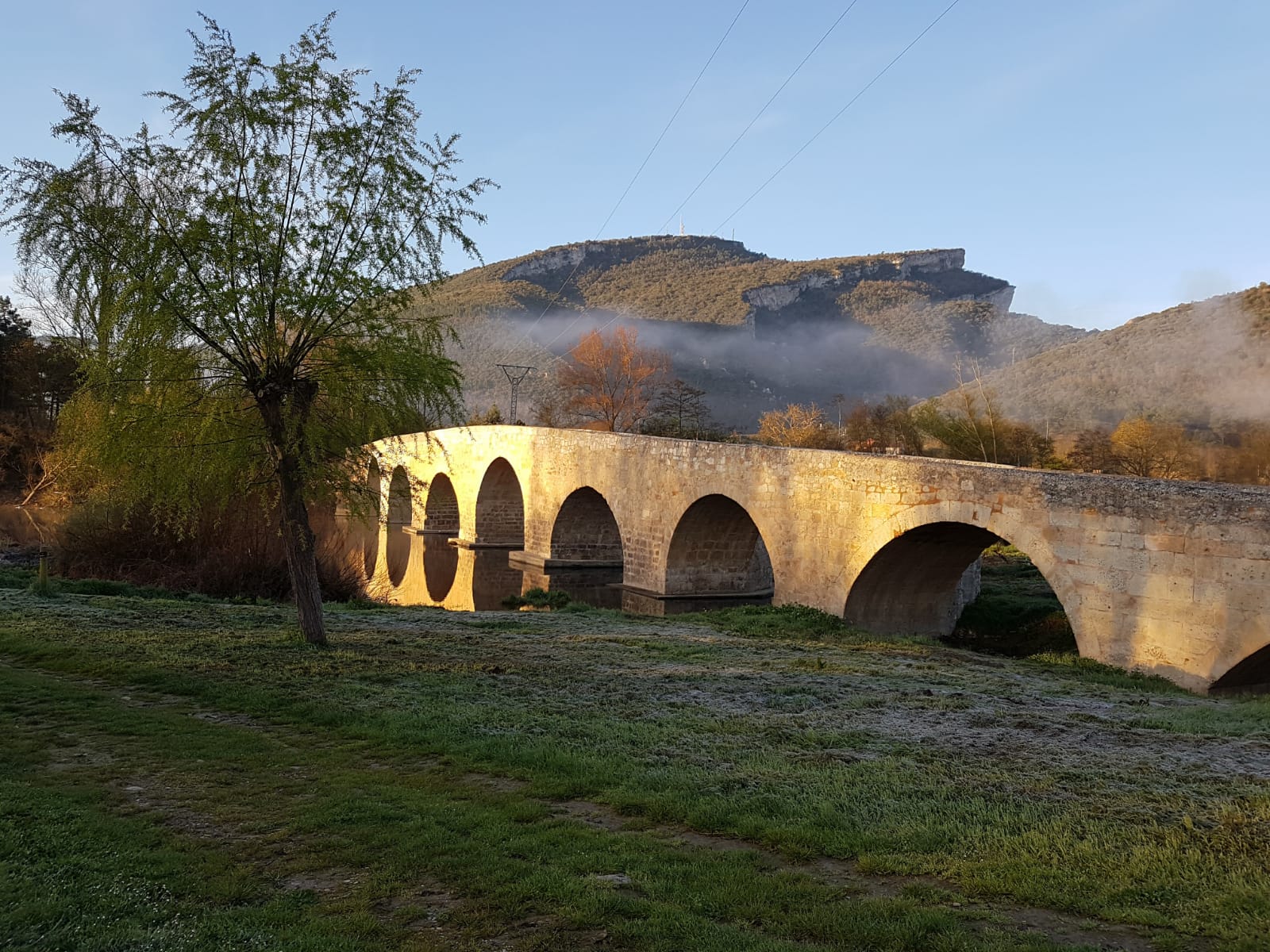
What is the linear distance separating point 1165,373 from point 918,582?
26.0 metres

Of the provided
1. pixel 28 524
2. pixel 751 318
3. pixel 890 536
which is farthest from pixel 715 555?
pixel 751 318

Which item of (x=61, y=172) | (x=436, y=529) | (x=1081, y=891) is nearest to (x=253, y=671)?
(x=61, y=172)

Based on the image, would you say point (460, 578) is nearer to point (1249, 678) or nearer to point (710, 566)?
point (710, 566)

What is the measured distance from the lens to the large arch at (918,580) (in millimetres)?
14891

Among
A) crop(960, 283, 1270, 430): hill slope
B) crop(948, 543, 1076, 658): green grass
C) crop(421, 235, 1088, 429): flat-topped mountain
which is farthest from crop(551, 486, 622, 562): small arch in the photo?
crop(421, 235, 1088, 429): flat-topped mountain

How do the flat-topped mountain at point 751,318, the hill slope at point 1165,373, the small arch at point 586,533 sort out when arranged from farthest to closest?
the flat-topped mountain at point 751,318 → the hill slope at point 1165,373 → the small arch at point 586,533

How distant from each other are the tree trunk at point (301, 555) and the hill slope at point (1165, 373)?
29.5 m

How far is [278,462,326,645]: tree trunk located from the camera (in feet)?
30.6

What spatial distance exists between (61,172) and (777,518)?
12.3m

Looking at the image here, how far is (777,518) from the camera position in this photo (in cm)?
1745

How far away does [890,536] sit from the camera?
14781 mm

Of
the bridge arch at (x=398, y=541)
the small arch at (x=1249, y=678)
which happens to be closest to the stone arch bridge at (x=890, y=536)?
the small arch at (x=1249, y=678)

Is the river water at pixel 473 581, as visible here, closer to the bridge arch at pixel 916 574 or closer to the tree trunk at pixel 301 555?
the bridge arch at pixel 916 574

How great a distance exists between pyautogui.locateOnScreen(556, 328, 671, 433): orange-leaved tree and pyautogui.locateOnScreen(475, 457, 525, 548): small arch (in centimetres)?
1645
